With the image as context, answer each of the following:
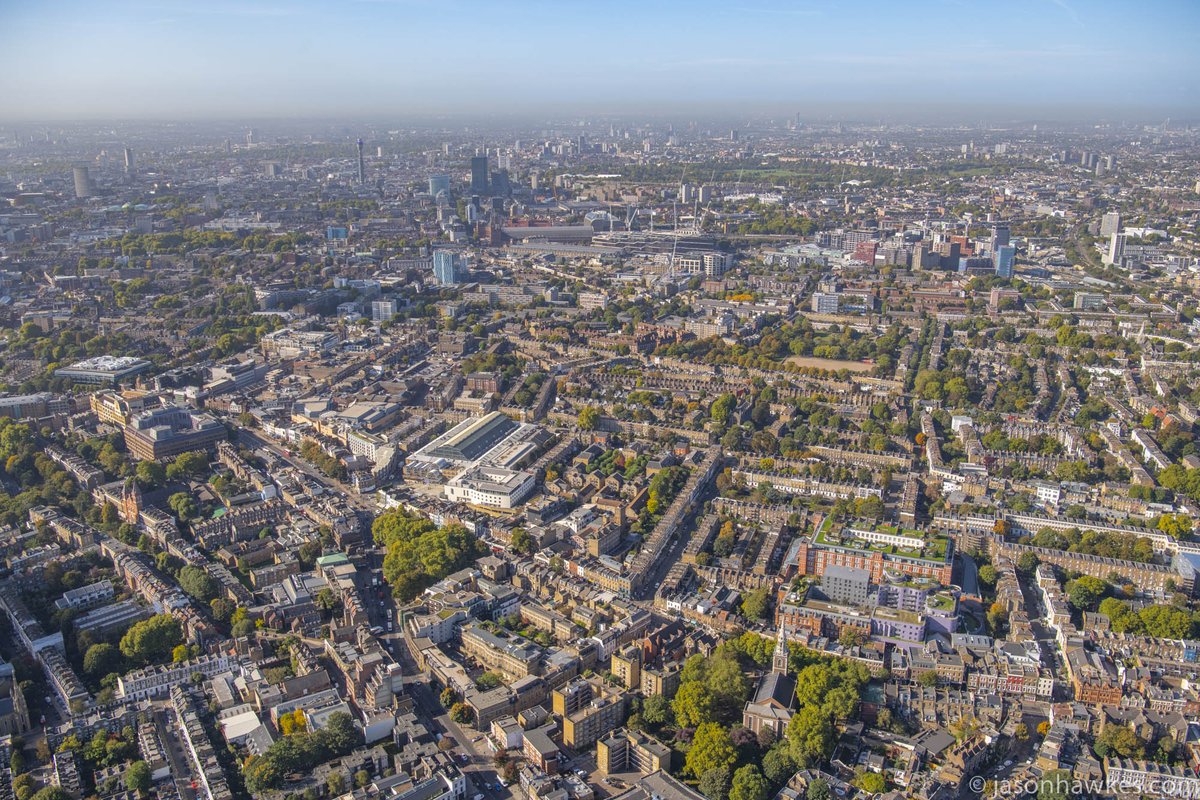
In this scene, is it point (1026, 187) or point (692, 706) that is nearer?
point (692, 706)

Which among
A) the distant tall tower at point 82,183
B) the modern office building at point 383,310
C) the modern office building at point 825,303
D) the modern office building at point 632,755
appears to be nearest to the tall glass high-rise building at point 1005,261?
the modern office building at point 825,303

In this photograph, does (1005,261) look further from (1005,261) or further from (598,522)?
(598,522)

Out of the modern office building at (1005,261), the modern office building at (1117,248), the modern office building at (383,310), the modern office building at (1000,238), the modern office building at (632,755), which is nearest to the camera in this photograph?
the modern office building at (632,755)

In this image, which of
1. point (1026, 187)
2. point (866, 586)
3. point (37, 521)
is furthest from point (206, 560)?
point (1026, 187)

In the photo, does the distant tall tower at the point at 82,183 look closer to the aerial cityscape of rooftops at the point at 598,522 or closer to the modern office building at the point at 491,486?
the aerial cityscape of rooftops at the point at 598,522

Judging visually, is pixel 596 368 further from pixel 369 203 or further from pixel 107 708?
pixel 369 203

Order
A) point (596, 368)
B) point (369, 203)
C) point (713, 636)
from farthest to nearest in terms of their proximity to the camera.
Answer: point (369, 203), point (596, 368), point (713, 636)
